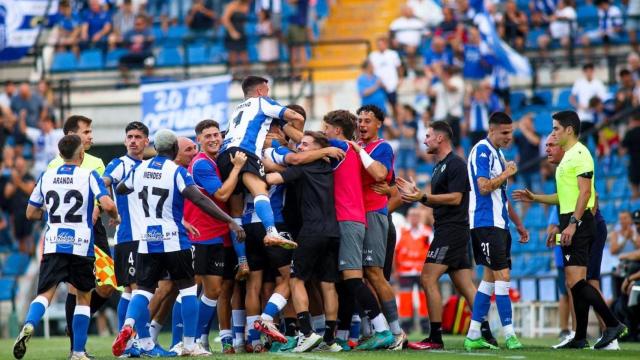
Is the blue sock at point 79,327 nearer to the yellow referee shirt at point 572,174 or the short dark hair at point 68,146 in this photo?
the short dark hair at point 68,146

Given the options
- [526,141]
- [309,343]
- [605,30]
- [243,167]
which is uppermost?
[605,30]

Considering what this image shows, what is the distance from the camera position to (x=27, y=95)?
26938 millimetres

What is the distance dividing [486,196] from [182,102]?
312 inches

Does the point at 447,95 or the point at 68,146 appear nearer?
the point at 68,146

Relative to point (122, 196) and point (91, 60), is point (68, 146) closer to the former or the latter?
point (122, 196)

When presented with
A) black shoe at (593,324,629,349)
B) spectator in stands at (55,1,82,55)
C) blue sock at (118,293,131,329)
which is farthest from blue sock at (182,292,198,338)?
spectator in stands at (55,1,82,55)

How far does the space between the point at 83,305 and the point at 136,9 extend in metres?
18.0

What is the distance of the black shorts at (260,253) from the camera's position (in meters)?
13.8

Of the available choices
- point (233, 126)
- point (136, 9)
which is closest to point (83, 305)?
point (233, 126)

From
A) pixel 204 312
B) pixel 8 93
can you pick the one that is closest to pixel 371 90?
pixel 8 93

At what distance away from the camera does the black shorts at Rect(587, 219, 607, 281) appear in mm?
14805

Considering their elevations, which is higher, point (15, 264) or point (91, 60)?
point (91, 60)

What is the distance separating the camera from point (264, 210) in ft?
44.0

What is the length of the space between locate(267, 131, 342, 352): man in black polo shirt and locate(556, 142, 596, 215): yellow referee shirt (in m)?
2.41
